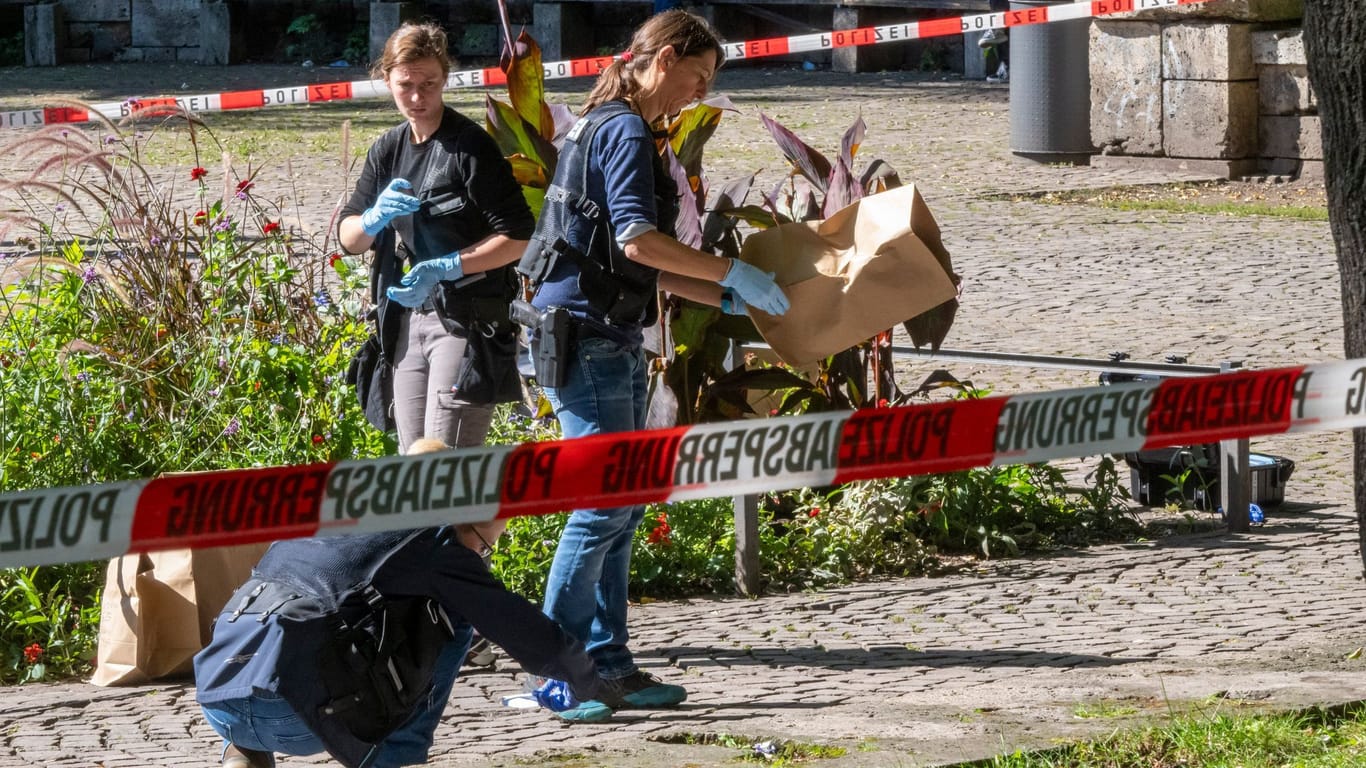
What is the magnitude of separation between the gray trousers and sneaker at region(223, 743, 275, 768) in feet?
4.03

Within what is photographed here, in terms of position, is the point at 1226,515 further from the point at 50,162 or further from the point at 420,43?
the point at 50,162

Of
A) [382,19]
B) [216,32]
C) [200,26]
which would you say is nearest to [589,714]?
[382,19]

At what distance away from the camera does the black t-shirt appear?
499 cm

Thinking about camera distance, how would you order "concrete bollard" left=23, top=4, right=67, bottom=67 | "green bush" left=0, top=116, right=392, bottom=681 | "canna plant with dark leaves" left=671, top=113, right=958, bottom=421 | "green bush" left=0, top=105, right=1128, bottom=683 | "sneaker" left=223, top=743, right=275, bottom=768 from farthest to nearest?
"concrete bollard" left=23, top=4, right=67, bottom=67
"canna plant with dark leaves" left=671, top=113, right=958, bottom=421
"green bush" left=0, top=105, right=1128, bottom=683
"green bush" left=0, top=116, right=392, bottom=681
"sneaker" left=223, top=743, right=275, bottom=768

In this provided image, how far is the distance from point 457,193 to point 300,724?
5.61ft

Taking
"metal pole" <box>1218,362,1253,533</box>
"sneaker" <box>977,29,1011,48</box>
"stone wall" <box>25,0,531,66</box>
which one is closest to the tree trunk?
"metal pole" <box>1218,362,1253,533</box>

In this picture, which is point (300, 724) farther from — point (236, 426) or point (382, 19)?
point (382, 19)

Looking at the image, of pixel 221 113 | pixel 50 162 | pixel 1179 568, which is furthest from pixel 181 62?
pixel 1179 568

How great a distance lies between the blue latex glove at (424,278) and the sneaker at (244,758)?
147 cm

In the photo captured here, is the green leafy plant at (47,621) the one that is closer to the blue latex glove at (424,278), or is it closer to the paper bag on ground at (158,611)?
the paper bag on ground at (158,611)

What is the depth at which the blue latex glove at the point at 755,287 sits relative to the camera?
4680 mm

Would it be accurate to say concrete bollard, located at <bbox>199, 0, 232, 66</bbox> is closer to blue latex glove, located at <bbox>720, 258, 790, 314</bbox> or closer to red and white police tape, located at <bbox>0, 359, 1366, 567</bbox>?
blue latex glove, located at <bbox>720, 258, 790, 314</bbox>

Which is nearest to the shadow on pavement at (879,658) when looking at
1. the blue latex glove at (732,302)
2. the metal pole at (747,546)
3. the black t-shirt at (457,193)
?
the metal pole at (747,546)

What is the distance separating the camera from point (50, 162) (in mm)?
6754
